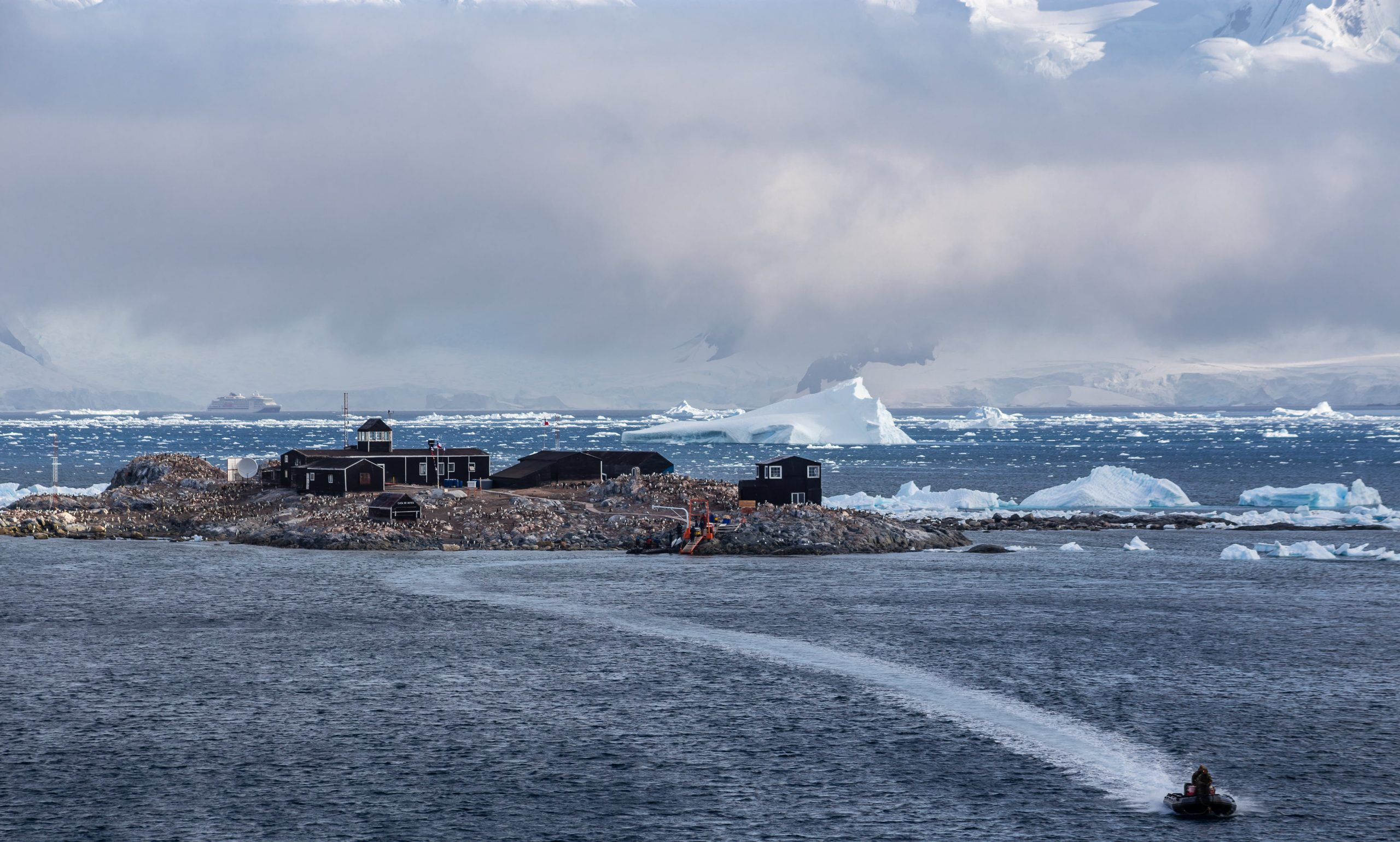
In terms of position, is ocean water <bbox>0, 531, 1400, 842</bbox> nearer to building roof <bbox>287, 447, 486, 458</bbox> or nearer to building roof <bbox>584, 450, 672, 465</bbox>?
building roof <bbox>287, 447, 486, 458</bbox>

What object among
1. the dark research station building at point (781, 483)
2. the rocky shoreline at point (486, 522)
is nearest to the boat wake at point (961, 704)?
the rocky shoreline at point (486, 522)

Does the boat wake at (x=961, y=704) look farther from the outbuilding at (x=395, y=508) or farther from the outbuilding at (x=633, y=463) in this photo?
the outbuilding at (x=633, y=463)

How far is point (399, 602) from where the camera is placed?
5819 cm

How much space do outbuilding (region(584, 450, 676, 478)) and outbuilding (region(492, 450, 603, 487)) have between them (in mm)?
585

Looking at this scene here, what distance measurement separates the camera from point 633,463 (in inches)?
3994

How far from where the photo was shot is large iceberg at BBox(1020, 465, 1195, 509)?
109 meters

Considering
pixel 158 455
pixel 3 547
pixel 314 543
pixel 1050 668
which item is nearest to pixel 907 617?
pixel 1050 668

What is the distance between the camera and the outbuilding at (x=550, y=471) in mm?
98125

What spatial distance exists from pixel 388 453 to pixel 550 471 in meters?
12.2

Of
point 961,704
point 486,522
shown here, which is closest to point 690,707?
point 961,704

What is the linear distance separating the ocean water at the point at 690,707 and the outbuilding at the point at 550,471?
104ft

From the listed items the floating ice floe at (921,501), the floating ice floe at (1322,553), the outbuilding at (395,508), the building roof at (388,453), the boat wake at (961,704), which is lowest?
the boat wake at (961,704)

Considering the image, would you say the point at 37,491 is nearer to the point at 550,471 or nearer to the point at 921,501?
the point at 550,471

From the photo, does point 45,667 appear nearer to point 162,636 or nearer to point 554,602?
point 162,636
